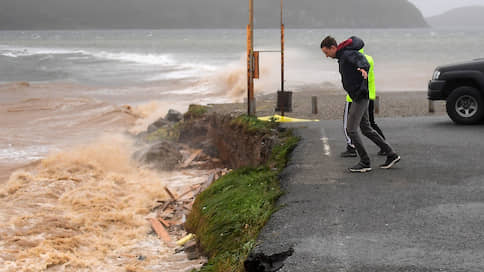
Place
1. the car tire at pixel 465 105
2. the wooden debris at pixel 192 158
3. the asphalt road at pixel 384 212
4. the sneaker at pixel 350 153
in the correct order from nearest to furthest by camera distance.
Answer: the asphalt road at pixel 384 212, the sneaker at pixel 350 153, the car tire at pixel 465 105, the wooden debris at pixel 192 158

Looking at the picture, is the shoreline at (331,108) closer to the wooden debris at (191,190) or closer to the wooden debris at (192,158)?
the wooden debris at (192,158)

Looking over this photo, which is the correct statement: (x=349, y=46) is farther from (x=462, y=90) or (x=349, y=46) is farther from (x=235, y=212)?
(x=462, y=90)

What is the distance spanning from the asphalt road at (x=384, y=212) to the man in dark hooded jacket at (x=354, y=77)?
1.89ft

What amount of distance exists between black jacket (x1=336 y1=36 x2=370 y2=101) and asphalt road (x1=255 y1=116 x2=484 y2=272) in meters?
1.19

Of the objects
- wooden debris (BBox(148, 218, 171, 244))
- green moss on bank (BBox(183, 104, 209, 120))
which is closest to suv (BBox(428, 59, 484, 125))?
wooden debris (BBox(148, 218, 171, 244))

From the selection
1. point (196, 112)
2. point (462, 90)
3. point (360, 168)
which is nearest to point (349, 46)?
point (360, 168)

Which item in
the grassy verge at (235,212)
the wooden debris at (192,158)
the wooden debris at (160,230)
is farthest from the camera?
the wooden debris at (192,158)

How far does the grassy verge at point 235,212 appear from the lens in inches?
273

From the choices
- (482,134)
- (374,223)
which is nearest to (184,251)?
(374,223)

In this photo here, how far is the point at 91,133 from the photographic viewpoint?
25656mm

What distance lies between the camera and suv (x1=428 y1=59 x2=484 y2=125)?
44.4 feet

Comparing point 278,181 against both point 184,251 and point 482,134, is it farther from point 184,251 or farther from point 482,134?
point 482,134

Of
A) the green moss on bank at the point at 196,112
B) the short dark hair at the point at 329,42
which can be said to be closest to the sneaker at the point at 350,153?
the short dark hair at the point at 329,42

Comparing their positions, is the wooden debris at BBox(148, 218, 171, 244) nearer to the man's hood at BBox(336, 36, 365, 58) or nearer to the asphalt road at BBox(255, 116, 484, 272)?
the asphalt road at BBox(255, 116, 484, 272)
